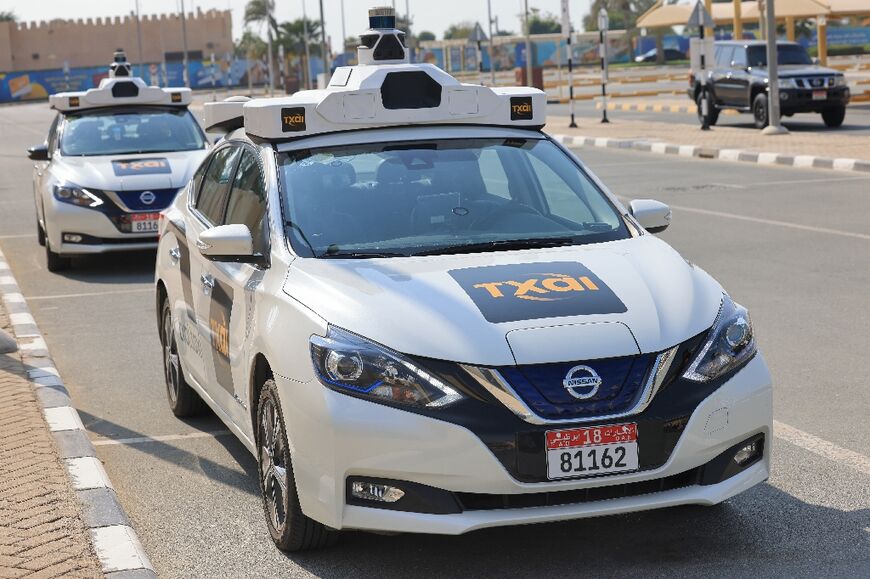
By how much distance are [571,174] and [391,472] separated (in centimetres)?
208

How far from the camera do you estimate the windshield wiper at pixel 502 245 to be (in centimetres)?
554

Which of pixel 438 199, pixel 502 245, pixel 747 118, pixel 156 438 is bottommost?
pixel 156 438

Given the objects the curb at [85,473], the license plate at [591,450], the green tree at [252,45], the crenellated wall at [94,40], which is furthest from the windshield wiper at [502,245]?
→ the crenellated wall at [94,40]

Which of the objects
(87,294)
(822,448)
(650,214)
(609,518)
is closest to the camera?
(609,518)

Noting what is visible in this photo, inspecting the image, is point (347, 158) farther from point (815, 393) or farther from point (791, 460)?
point (815, 393)

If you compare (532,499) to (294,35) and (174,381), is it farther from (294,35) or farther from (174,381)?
(294,35)

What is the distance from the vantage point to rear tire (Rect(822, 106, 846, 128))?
2905cm

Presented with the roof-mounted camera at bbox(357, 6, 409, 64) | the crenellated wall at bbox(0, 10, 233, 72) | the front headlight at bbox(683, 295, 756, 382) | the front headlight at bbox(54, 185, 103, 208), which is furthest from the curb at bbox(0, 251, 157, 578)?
the crenellated wall at bbox(0, 10, 233, 72)

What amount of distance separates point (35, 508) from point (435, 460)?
189cm

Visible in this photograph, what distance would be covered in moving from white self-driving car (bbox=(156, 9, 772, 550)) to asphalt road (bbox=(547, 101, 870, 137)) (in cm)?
2174

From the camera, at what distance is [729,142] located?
2638cm

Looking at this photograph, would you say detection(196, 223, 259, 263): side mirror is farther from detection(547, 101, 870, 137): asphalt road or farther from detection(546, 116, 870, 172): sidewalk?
detection(547, 101, 870, 137): asphalt road

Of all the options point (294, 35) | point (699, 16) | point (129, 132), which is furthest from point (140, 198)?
point (294, 35)

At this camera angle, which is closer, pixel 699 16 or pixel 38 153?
pixel 38 153
